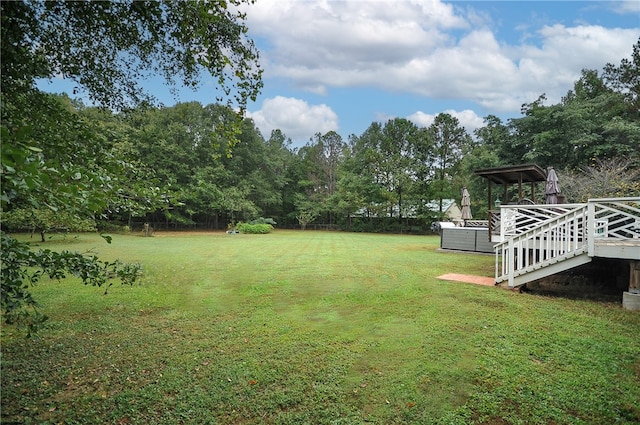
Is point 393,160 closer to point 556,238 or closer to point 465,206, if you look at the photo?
point 465,206

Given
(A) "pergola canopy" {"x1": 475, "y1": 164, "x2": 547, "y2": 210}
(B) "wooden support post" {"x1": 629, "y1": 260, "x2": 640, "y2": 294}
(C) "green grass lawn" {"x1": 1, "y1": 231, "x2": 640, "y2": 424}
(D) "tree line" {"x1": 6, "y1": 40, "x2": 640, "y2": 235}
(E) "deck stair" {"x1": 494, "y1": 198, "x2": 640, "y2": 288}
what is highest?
(D) "tree line" {"x1": 6, "y1": 40, "x2": 640, "y2": 235}

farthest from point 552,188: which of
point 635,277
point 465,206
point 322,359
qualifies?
point 322,359

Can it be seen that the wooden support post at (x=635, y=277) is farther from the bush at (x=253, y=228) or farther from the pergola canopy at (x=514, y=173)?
the bush at (x=253, y=228)

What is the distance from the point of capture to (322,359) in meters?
3.40

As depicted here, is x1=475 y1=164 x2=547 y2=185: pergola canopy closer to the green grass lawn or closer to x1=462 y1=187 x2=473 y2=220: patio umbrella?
x1=462 y1=187 x2=473 y2=220: patio umbrella

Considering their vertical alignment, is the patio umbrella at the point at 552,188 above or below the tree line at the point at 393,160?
below

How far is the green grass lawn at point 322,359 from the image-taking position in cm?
257

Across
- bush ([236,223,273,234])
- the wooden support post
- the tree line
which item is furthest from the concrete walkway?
bush ([236,223,273,234])

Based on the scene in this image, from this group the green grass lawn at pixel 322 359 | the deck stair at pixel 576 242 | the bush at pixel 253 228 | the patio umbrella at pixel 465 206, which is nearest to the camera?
the green grass lawn at pixel 322 359

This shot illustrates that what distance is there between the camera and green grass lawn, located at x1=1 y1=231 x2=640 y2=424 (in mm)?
2572

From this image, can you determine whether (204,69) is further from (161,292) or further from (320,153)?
(320,153)

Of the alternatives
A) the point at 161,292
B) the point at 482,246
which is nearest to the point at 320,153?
the point at 482,246

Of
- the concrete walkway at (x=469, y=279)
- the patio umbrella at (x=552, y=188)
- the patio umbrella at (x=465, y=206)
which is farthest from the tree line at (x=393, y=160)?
the concrete walkway at (x=469, y=279)

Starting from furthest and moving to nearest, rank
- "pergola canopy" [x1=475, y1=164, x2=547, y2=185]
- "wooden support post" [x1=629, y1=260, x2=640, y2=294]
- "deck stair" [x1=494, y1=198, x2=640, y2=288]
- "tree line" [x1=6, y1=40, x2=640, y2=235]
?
"tree line" [x1=6, y1=40, x2=640, y2=235]
"pergola canopy" [x1=475, y1=164, x2=547, y2=185]
"deck stair" [x1=494, y1=198, x2=640, y2=288]
"wooden support post" [x1=629, y1=260, x2=640, y2=294]
